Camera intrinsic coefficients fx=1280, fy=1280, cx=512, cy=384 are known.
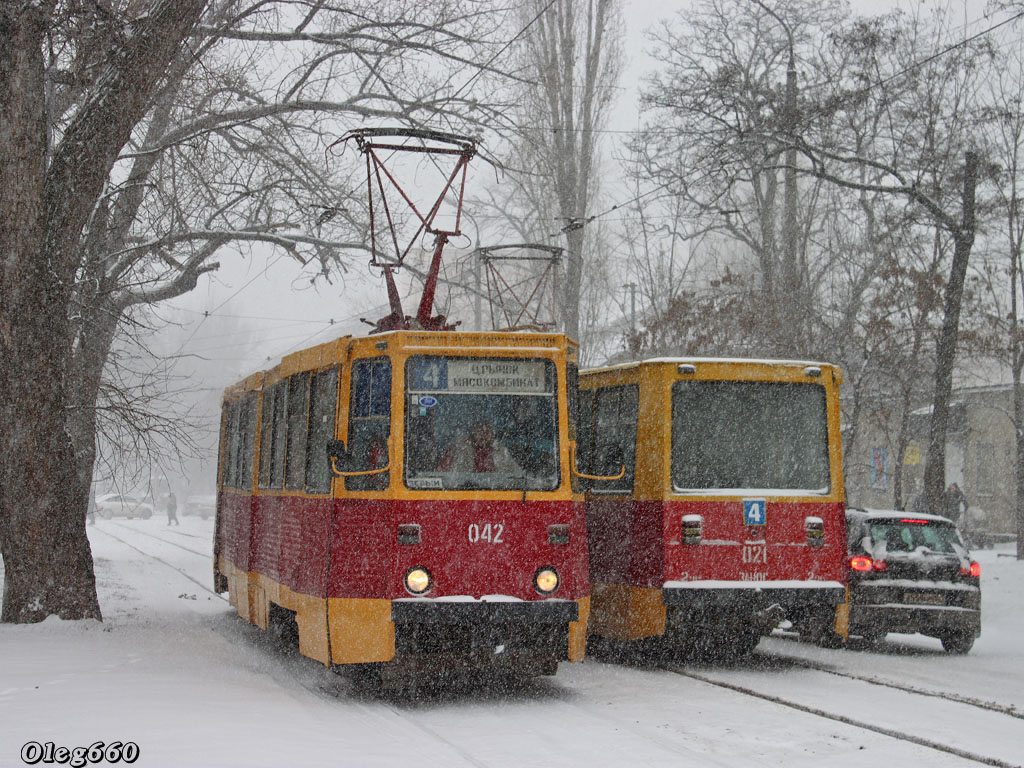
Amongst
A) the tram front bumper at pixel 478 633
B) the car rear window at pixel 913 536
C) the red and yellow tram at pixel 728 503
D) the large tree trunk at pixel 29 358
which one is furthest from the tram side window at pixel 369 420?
the car rear window at pixel 913 536

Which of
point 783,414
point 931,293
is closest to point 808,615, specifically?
point 783,414

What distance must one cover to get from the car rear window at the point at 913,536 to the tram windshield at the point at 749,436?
205 cm

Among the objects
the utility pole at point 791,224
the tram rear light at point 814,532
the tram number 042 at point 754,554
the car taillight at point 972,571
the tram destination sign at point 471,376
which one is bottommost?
the car taillight at point 972,571

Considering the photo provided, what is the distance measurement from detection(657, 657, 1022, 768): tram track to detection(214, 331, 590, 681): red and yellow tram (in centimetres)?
156

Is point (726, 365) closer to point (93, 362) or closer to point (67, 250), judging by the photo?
point (67, 250)

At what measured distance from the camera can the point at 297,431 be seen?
35.8 ft

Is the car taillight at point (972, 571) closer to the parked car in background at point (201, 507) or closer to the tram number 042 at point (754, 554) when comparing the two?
the tram number 042 at point (754, 554)

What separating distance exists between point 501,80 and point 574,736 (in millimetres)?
10935

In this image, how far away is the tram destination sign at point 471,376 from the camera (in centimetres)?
954

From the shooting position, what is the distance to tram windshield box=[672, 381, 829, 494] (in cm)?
1189

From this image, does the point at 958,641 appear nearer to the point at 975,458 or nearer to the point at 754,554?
the point at 754,554

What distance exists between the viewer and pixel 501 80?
671 inches

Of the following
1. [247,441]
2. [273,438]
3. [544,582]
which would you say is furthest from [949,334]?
[544,582]

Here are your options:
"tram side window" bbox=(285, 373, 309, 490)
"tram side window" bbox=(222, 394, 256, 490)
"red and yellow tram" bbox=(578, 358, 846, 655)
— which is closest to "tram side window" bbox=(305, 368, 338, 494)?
"tram side window" bbox=(285, 373, 309, 490)
